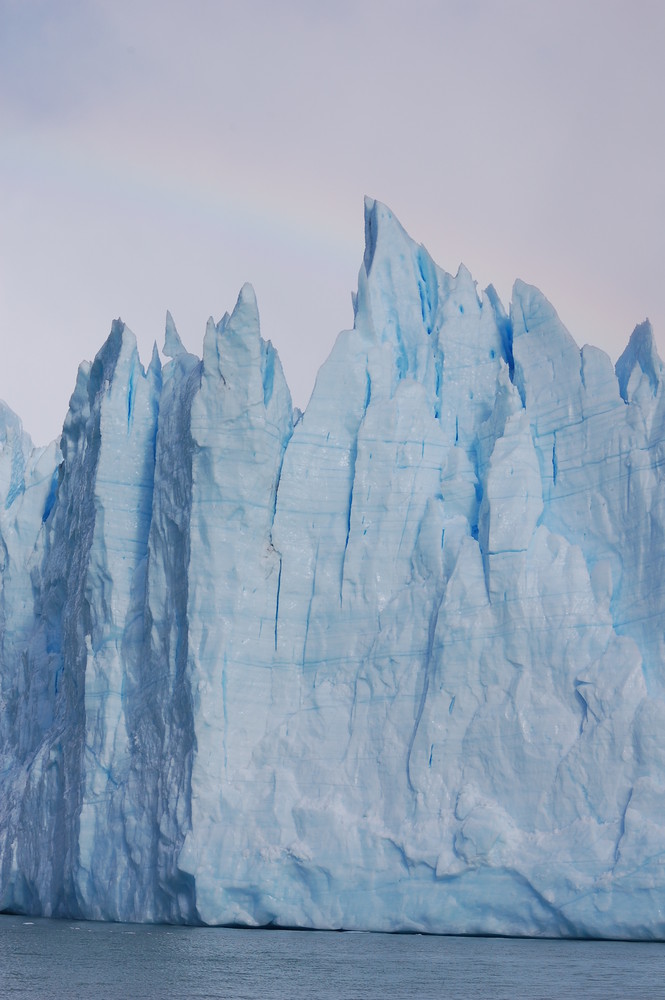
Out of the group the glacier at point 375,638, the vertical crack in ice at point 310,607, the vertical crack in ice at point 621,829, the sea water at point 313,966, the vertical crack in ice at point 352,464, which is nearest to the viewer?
the sea water at point 313,966

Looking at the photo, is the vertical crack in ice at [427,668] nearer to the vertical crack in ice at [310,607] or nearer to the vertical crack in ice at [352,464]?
the vertical crack in ice at [352,464]

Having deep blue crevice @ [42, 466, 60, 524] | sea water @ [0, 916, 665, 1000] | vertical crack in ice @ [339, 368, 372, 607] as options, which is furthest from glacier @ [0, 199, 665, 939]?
deep blue crevice @ [42, 466, 60, 524]

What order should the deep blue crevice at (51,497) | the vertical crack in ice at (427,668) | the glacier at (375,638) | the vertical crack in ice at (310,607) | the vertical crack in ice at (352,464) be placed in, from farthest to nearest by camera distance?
the deep blue crevice at (51,497)
the vertical crack in ice at (352,464)
the vertical crack in ice at (310,607)
the vertical crack in ice at (427,668)
the glacier at (375,638)

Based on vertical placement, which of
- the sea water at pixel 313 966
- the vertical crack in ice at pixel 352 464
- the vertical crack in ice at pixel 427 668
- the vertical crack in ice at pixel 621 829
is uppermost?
the vertical crack in ice at pixel 352 464

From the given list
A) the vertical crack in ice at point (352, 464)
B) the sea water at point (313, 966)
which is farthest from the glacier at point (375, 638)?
the sea water at point (313, 966)

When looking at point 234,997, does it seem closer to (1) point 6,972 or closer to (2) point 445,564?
(1) point 6,972

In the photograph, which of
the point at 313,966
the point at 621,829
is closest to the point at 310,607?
the point at 621,829
